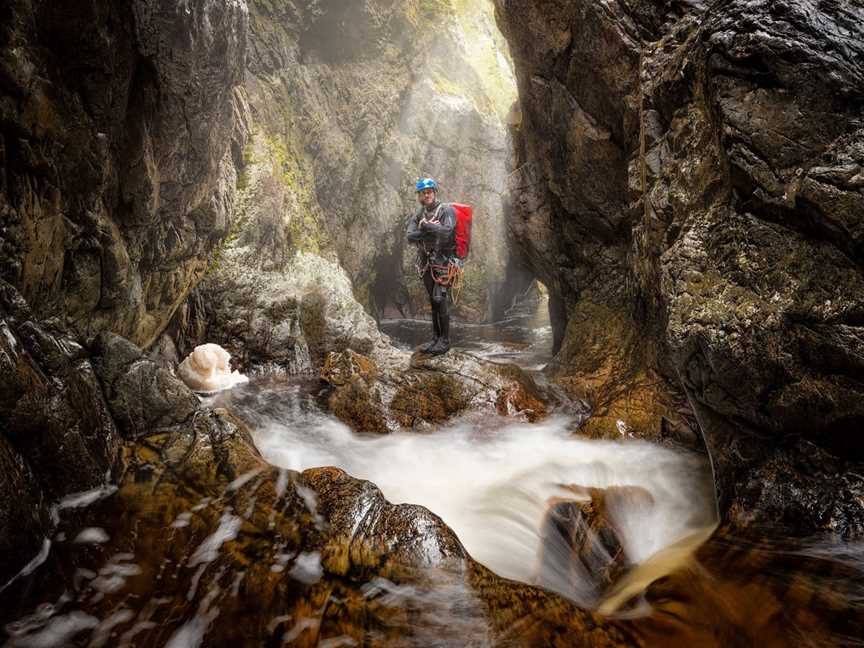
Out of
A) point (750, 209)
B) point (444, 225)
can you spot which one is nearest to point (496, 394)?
point (444, 225)

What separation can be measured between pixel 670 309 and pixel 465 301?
20248mm

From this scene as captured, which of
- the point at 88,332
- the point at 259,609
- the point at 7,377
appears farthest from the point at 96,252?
the point at 259,609

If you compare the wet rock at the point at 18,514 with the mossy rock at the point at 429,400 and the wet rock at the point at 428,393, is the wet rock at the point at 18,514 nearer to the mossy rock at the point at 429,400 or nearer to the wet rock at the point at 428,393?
the wet rock at the point at 428,393

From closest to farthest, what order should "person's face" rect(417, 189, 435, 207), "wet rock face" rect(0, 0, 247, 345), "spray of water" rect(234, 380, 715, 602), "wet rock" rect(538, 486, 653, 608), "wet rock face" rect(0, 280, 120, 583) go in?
"wet rock face" rect(0, 280, 120, 583) → "wet rock" rect(538, 486, 653, 608) → "wet rock face" rect(0, 0, 247, 345) → "spray of water" rect(234, 380, 715, 602) → "person's face" rect(417, 189, 435, 207)

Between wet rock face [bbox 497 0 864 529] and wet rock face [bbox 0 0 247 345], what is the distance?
5.84 meters

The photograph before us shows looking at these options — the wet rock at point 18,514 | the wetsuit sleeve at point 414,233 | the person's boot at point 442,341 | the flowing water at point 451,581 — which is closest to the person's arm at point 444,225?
the wetsuit sleeve at point 414,233

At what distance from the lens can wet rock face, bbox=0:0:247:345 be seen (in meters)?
3.87

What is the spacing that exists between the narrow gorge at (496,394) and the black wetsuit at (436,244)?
1.57 metres

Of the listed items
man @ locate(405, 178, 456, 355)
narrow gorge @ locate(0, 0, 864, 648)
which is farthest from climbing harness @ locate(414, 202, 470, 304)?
narrow gorge @ locate(0, 0, 864, 648)

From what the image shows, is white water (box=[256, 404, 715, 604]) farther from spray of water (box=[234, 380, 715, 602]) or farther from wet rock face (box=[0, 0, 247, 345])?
wet rock face (box=[0, 0, 247, 345])

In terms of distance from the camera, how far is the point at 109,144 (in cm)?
521

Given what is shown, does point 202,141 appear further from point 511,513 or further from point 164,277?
point 511,513

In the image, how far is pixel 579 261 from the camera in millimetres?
9734

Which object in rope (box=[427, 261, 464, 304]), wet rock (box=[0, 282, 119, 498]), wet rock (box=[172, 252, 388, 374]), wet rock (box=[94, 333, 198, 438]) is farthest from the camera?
wet rock (box=[172, 252, 388, 374])
